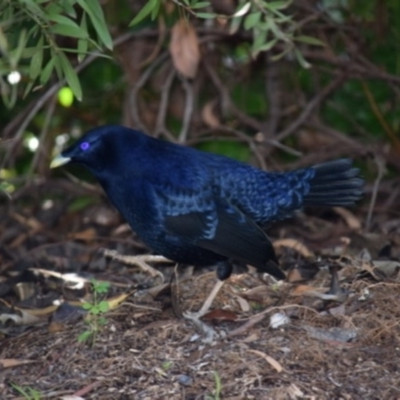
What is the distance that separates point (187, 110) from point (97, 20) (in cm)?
309

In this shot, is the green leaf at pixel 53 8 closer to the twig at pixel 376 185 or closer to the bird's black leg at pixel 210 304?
the bird's black leg at pixel 210 304

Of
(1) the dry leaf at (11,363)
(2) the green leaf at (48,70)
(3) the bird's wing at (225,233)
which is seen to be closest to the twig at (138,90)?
(3) the bird's wing at (225,233)

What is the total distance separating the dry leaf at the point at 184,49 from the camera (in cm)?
686

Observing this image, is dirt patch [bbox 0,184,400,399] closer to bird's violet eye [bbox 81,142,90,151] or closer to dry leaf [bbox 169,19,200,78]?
bird's violet eye [bbox 81,142,90,151]

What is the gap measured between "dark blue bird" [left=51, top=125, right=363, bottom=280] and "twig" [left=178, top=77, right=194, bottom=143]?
5.80 ft

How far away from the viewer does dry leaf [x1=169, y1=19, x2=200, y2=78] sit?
6859 mm

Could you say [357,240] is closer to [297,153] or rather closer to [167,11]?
[297,153]

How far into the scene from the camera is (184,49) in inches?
271

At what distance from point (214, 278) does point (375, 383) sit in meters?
1.32

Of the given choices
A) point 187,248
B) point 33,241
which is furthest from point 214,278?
point 33,241

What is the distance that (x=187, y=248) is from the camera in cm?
525

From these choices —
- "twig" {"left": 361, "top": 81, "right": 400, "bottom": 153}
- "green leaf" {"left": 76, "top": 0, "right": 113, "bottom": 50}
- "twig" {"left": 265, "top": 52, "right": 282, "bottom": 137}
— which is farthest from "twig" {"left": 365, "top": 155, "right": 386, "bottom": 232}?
"green leaf" {"left": 76, "top": 0, "right": 113, "bottom": 50}

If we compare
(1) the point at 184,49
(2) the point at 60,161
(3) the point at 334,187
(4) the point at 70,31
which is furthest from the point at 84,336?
(1) the point at 184,49

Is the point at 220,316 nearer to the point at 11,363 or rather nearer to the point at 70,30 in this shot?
the point at 11,363
